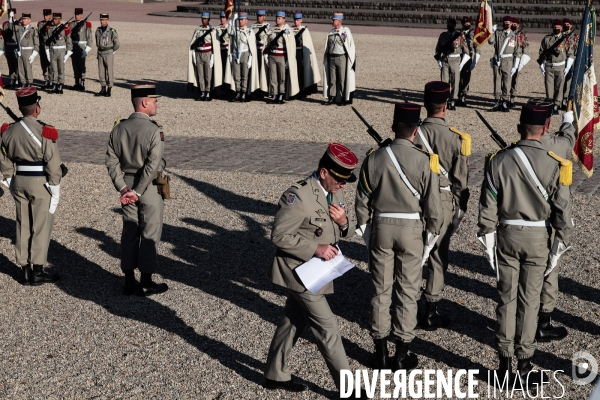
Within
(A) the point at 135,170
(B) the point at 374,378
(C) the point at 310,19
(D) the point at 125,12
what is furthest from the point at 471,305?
(D) the point at 125,12

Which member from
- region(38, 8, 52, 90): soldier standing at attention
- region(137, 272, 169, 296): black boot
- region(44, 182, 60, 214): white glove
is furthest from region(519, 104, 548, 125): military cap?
region(38, 8, 52, 90): soldier standing at attention

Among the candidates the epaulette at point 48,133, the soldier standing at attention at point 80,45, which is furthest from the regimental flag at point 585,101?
the soldier standing at attention at point 80,45

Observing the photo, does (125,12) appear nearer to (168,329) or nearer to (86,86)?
(86,86)

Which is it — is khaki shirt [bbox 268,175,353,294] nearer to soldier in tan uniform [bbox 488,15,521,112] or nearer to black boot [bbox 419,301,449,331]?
black boot [bbox 419,301,449,331]

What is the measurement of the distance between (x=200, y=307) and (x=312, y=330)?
1971mm

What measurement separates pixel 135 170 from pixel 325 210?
261 cm

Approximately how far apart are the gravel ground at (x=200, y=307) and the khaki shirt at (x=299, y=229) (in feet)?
2.94

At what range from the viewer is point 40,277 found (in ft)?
25.9

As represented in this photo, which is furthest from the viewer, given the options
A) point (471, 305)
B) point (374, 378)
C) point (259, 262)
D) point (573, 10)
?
point (573, 10)

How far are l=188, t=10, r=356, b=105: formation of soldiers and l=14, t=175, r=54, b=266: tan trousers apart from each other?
33.8 ft

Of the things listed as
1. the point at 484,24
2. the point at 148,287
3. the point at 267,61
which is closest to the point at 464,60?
the point at 484,24

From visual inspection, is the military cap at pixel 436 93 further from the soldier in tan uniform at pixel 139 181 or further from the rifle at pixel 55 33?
the rifle at pixel 55 33

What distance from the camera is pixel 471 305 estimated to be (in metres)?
7.26

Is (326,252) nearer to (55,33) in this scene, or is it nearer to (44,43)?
(55,33)
